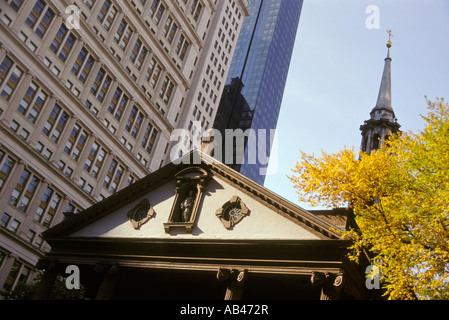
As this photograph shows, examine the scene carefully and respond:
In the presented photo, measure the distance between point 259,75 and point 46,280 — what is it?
118 metres

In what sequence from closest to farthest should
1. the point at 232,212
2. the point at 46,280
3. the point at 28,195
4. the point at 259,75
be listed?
the point at 232,212, the point at 46,280, the point at 28,195, the point at 259,75

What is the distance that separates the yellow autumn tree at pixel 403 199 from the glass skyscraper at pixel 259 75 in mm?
107673

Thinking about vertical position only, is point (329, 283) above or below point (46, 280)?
above

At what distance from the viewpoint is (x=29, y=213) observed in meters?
55.0

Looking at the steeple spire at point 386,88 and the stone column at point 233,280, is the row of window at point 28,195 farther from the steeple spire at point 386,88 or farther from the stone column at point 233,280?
the steeple spire at point 386,88

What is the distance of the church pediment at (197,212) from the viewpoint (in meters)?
24.6

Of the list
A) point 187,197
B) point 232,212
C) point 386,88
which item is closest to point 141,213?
point 187,197

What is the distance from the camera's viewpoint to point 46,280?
28922 millimetres

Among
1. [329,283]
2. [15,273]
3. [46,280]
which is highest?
[15,273]

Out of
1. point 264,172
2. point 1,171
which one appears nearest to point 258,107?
point 264,172

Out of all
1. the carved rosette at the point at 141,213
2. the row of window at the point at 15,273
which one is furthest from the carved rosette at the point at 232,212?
the row of window at the point at 15,273

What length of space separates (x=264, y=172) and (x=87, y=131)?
91.4 meters

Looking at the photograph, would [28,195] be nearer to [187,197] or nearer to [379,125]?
A: [187,197]

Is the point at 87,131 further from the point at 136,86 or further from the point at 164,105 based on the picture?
the point at 164,105
